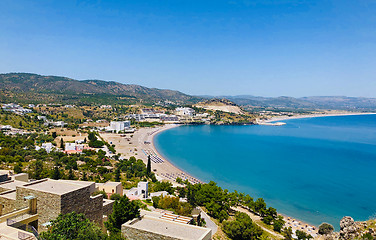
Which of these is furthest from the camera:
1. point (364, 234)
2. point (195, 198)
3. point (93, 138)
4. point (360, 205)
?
point (93, 138)

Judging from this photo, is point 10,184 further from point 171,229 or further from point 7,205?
point 171,229

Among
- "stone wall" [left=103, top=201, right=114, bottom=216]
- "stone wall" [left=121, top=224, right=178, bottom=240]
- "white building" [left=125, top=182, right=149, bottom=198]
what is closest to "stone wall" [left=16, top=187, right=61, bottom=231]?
"stone wall" [left=121, top=224, right=178, bottom=240]

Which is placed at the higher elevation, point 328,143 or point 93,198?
point 93,198

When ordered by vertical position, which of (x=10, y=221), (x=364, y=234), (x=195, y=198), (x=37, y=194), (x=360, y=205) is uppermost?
(x=37, y=194)

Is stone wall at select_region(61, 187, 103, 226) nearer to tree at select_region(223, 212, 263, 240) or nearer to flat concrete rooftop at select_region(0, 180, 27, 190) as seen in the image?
flat concrete rooftop at select_region(0, 180, 27, 190)

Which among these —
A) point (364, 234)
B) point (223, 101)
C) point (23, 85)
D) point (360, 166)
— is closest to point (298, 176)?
point (360, 166)

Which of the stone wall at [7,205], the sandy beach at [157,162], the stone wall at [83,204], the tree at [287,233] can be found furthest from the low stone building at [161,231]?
the sandy beach at [157,162]

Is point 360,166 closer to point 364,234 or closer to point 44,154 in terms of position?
point 364,234
